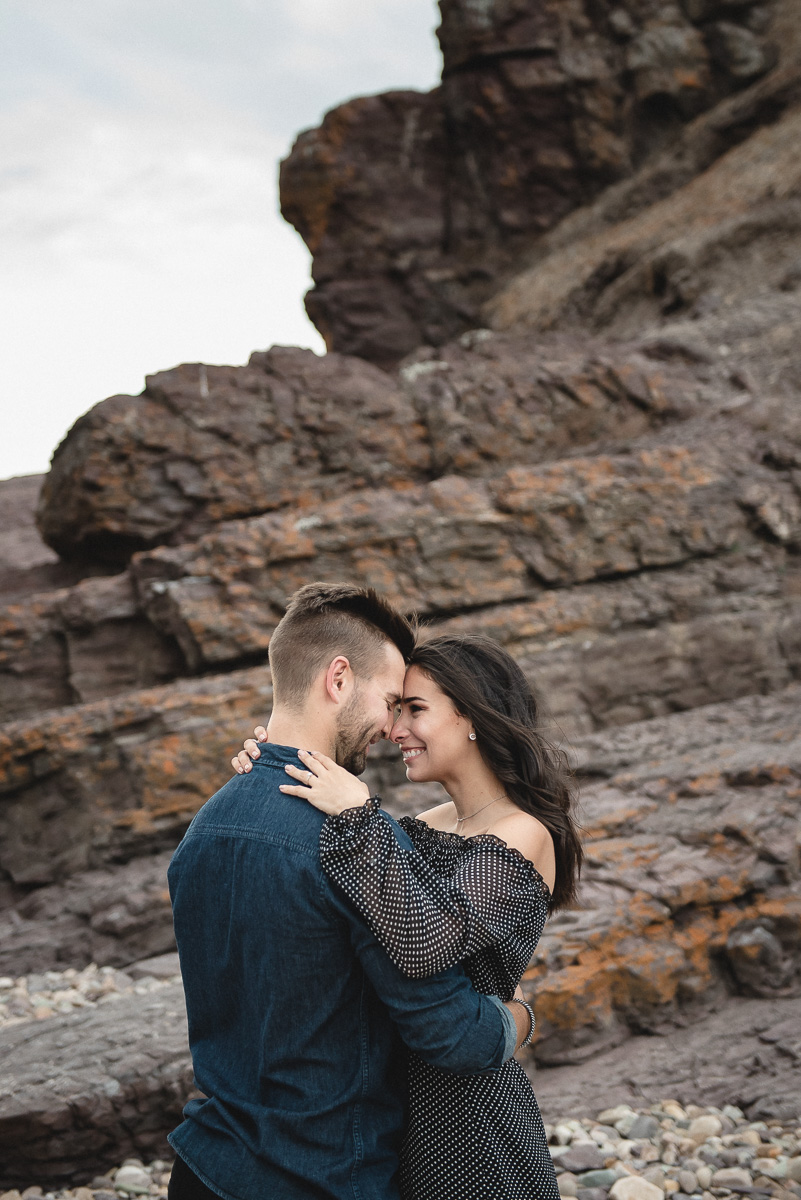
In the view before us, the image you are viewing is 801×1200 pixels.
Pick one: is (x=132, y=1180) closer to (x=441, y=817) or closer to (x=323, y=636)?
(x=441, y=817)

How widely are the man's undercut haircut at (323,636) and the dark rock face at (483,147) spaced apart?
1653cm

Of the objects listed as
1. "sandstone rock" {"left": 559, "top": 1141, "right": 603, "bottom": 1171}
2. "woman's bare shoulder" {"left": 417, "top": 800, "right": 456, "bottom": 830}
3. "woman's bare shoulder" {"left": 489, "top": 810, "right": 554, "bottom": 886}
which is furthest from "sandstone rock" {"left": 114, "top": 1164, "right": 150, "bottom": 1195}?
"woman's bare shoulder" {"left": 489, "top": 810, "right": 554, "bottom": 886}

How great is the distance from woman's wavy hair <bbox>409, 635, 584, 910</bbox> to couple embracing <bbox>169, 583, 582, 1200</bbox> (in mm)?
302

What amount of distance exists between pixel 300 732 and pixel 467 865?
59 centimetres

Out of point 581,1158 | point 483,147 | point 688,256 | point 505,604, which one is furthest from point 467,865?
point 483,147

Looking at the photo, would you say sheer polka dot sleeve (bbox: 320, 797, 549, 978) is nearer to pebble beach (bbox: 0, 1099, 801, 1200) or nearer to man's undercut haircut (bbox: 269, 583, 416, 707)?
man's undercut haircut (bbox: 269, 583, 416, 707)

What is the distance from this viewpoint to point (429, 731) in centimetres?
299

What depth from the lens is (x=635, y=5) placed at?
17828 mm

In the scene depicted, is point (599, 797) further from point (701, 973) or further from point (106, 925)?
point (106, 925)

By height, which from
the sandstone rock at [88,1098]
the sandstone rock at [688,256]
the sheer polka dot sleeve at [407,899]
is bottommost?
the sandstone rock at [88,1098]

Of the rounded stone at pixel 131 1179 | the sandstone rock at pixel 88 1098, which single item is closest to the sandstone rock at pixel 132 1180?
the rounded stone at pixel 131 1179

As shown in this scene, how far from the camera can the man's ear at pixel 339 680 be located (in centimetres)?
246

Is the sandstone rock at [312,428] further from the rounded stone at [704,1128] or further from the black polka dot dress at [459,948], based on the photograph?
the black polka dot dress at [459,948]

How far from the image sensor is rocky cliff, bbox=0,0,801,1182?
5.11 meters
